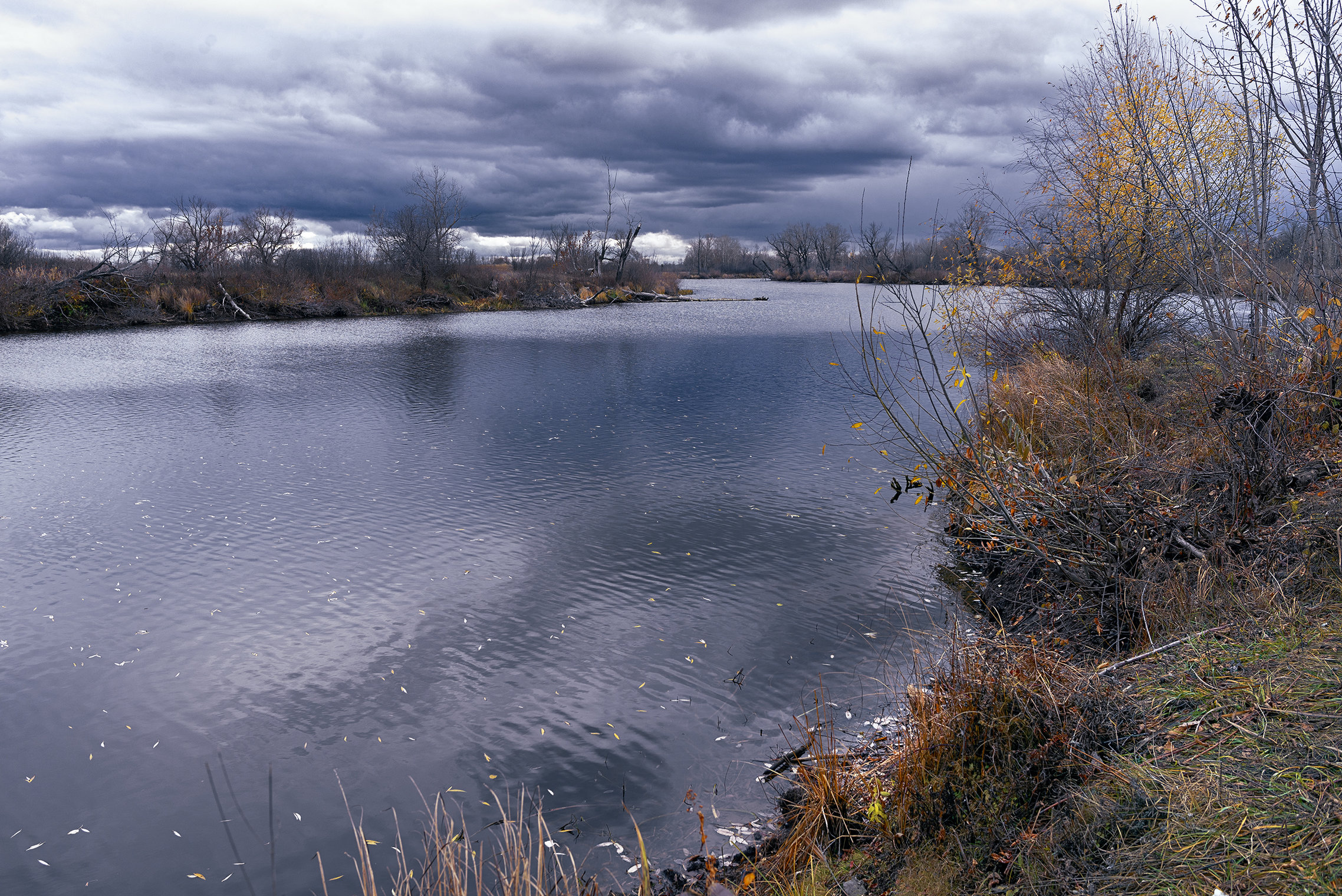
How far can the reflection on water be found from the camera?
18.8 feet

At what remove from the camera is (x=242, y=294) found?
45906mm

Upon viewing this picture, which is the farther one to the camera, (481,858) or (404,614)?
(404,614)

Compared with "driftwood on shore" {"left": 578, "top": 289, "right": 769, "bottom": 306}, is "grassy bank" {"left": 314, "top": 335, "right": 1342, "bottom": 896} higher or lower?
lower

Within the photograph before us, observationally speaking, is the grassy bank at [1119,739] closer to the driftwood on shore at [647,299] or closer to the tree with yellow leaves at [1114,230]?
the tree with yellow leaves at [1114,230]

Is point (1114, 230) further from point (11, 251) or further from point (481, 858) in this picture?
point (11, 251)

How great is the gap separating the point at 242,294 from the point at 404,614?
4481 centimetres

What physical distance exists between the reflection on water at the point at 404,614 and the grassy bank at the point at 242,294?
2571 cm

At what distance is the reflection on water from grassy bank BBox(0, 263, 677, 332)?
25.7 metres

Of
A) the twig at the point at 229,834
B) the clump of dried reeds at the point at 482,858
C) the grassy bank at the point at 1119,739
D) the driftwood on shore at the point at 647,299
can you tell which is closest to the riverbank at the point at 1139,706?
the grassy bank at the point at 1119,739

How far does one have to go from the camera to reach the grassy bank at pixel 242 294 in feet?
125

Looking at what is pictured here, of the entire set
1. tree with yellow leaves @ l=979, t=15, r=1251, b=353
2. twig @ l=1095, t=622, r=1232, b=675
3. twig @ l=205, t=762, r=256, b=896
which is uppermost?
tree with yellow leaves @ l=979, t=15, r=1251, b=353

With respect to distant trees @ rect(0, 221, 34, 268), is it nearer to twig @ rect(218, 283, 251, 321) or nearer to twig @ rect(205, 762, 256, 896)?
twig @ rect(218, 283, 251, 321)

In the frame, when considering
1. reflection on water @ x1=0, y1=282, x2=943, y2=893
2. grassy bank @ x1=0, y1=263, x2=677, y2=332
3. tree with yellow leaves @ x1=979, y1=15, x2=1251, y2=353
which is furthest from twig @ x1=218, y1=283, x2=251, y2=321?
tree with yellow leaves @ x1=979, y1=15, x2=1251, y2=353

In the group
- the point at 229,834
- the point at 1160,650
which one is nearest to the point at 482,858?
the point at 229,834
